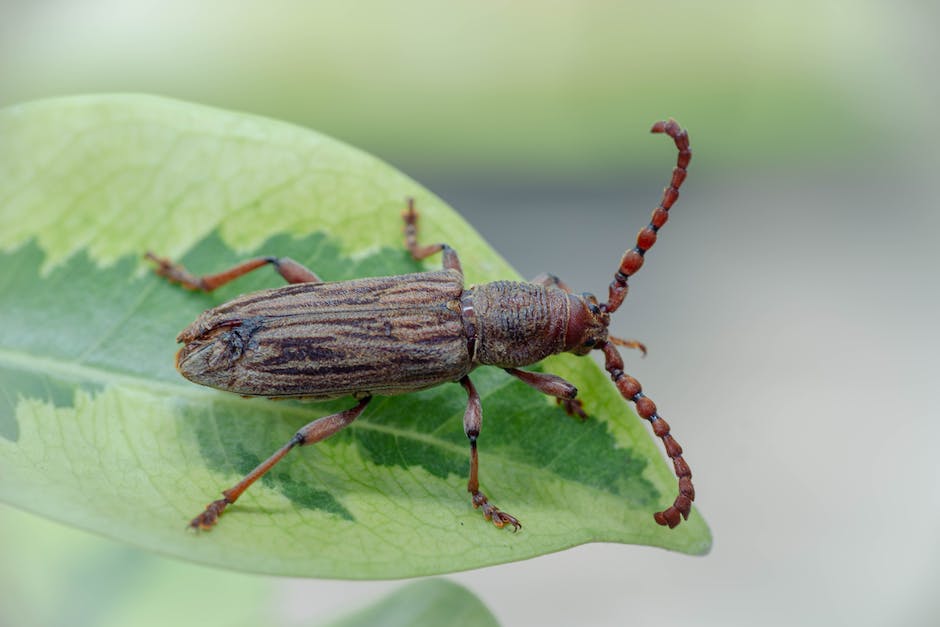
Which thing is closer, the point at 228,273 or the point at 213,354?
the point at 213,354

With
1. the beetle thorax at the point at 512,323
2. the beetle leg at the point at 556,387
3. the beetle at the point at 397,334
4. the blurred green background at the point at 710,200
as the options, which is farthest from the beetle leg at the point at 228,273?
the blurred green background at the point at 710,200

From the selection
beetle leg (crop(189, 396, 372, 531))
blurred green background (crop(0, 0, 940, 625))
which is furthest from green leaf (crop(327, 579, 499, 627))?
blurred green background (crop(0, 0, 940, 625))

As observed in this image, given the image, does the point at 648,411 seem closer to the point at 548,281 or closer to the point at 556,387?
the point at 556,387

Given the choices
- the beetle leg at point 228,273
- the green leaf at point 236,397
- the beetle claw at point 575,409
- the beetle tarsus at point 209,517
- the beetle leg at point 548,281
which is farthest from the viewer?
the beetle leg at point 548,281

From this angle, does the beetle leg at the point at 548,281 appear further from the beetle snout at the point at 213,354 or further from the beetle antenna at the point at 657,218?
the beetle snout at the point at 213,354

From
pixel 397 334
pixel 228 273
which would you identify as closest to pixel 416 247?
pixel 397 334

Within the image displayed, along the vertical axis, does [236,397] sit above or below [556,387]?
below

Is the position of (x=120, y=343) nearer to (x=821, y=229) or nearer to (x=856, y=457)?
(x=856, y=457)
